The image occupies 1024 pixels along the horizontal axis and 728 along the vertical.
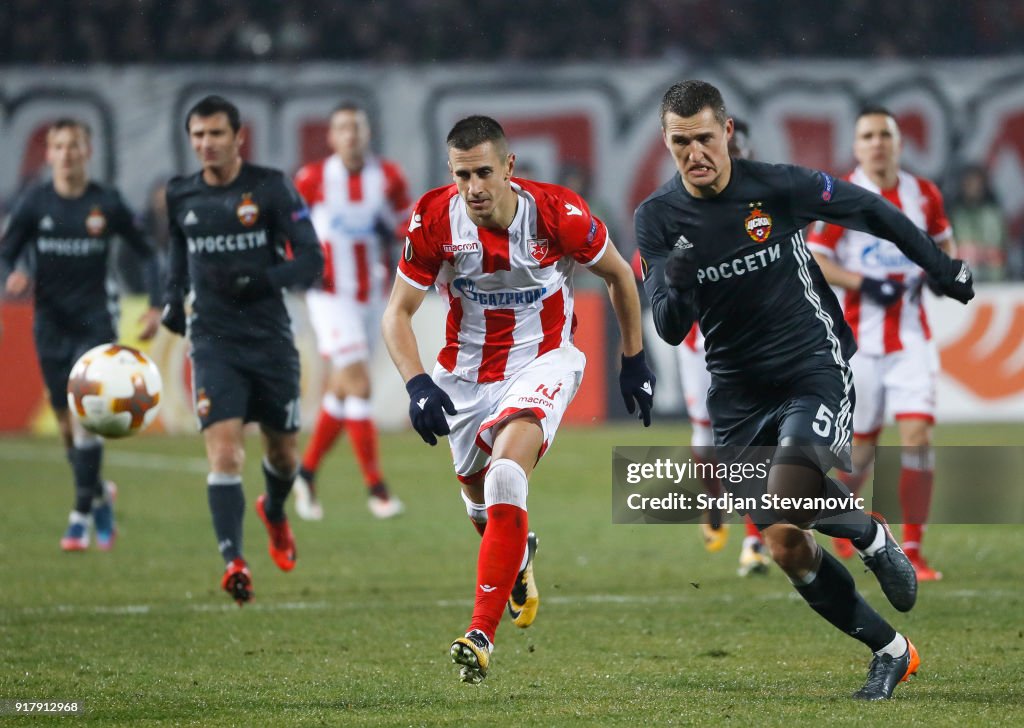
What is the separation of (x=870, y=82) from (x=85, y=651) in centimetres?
1665

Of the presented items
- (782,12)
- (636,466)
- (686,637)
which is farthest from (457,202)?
(782,12)

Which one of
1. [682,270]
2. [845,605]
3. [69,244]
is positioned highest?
[69,244]

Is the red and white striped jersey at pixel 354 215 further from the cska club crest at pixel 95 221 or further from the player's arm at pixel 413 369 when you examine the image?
the player's arm at pixel 413 369

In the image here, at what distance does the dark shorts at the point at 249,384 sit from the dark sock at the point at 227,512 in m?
0.33

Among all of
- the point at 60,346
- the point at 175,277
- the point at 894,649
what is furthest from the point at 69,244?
the point at 894,649

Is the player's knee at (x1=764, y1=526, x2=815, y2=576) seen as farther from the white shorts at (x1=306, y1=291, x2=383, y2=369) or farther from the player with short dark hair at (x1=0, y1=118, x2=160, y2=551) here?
the white shorts at (x1=306, y1=291, x2=383, y2=369)

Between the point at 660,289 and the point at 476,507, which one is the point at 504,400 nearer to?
the point at 476,507

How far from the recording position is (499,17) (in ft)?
71.4

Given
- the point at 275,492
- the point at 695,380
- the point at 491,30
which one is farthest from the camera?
the point at 491,30

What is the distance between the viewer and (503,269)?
20.6 ft

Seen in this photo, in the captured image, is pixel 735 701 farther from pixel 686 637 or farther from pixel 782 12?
pixel 782 12

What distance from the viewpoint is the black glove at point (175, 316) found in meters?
8.04

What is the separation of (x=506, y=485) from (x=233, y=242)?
2.83 metres

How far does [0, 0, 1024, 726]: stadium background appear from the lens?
588 cm
